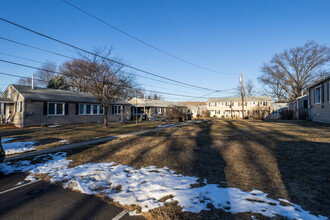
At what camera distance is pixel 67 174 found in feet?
16.5

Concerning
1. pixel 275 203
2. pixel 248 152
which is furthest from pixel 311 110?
pixel 275 203

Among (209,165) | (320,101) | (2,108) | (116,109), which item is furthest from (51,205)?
(116,109)

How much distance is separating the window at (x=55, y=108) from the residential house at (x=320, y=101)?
26633mm

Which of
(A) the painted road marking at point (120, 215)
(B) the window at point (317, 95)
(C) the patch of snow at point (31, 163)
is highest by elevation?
(B) the window at point (317, 95)

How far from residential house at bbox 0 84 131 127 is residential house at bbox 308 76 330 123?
1005 inches

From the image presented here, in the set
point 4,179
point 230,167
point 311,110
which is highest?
point 311,110

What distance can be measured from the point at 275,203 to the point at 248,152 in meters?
3.74

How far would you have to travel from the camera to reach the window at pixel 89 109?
22677 mm

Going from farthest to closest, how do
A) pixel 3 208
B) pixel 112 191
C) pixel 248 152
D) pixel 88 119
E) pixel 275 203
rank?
pixel 88 119 < pixel 248 152 < pixel 112 191 < pixel 3 208 < pixel 275 203

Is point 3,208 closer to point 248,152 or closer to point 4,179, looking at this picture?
point 4,179

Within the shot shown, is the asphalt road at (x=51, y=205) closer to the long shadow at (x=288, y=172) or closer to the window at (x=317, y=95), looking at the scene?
the long shadow at (x=288, y=172)

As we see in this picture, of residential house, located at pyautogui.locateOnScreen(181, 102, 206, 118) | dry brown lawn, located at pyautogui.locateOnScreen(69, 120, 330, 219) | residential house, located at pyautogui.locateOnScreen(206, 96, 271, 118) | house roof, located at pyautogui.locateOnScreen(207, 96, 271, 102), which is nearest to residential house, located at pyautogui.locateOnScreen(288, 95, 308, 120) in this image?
residential house, located at pyautogui.locateOnScreen(206, 96, 271, 118)

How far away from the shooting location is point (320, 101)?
1756 centimetres

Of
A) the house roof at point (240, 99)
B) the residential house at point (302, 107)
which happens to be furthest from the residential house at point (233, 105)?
the residential house at point (302, 107)
